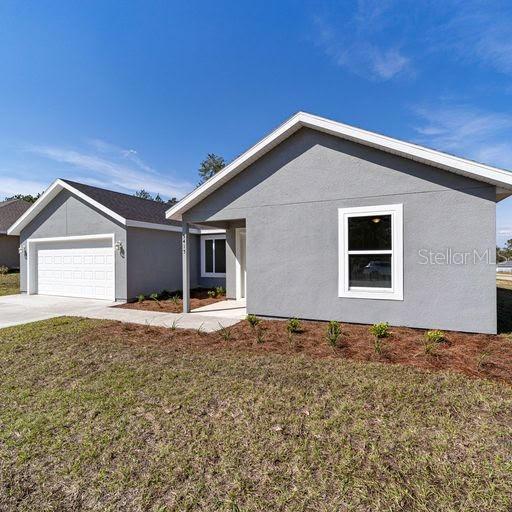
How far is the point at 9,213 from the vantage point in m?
25.1

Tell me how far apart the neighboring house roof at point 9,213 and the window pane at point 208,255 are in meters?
16.4

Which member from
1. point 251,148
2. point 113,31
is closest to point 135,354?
point 251,148

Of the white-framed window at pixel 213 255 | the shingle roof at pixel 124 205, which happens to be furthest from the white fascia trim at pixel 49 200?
the white-framed window at pixel 213 255

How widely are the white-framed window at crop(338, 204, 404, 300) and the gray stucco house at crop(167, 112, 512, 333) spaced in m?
0.02

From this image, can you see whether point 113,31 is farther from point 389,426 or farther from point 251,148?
point 389,426

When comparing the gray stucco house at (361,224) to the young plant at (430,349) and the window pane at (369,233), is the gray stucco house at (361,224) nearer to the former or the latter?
the window pane at (369,233)

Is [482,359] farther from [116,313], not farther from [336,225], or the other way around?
[116,313]

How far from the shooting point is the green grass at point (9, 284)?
621 inches

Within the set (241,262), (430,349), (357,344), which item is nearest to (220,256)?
(241,262)

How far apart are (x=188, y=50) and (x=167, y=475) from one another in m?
14.7

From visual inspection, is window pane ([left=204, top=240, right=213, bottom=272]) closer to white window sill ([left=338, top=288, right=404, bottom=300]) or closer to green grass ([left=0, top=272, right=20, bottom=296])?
white window sill ([left=338, top=288, right=404, bottom=300])

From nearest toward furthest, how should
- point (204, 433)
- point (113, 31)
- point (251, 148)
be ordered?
1. point (204, 433)
2. point (251, 148)
3. point (113, 31)

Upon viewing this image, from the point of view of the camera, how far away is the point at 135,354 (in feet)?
18.5

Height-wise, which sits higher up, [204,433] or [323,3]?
[323,3]
